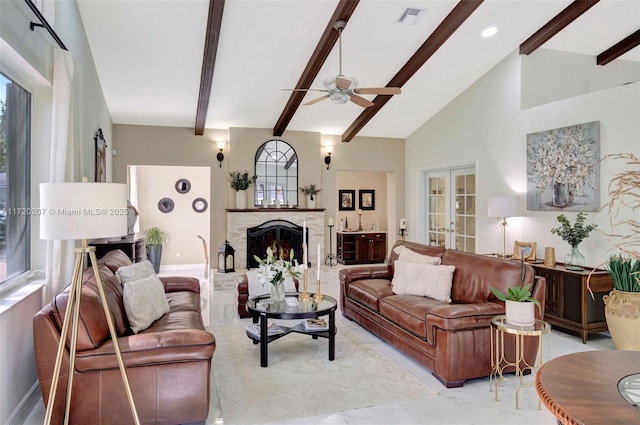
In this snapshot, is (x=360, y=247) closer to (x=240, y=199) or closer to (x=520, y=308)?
(x=240, y=199)

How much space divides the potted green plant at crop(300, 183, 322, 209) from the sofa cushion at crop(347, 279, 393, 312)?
351cm

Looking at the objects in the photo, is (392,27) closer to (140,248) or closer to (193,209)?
(140,248)

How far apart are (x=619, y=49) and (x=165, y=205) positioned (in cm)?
832

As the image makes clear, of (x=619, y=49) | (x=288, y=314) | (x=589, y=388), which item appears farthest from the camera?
(x=619, y=49)

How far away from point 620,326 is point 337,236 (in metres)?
5.75

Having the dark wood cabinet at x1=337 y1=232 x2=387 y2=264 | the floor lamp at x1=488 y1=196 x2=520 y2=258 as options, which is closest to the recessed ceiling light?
the floor lamp at x1=488 y1=196 x2=520 y2=258

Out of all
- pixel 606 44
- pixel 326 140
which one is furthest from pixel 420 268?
pixel 326 140

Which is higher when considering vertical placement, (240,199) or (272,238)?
(240,199)

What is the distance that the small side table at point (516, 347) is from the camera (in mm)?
2682

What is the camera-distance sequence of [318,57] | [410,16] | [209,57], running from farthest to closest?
1. [318,57]
2. [209,57]
3. [410,16]

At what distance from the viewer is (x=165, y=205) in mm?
8742

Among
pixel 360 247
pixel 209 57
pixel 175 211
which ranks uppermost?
pixel 209 57

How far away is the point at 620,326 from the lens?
3.58m

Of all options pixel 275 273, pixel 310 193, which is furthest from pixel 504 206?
pixel 310 193
